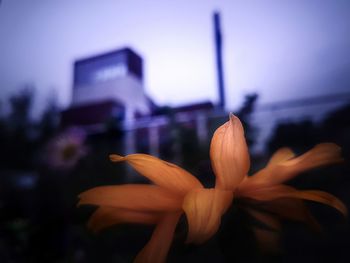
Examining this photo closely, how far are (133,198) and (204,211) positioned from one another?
0.10 feet

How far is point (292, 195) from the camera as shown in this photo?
0.11m

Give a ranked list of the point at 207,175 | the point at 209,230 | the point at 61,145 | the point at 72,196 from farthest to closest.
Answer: the point at 61,145 → the point at 72,196 → the point at 207,175 → the point at 209,230

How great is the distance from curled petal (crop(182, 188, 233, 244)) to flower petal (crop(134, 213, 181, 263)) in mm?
15

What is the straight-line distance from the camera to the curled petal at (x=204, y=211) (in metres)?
0.09

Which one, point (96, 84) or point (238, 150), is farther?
point (96, 84)

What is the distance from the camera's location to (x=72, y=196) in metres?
0.37

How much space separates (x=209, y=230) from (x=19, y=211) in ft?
1.33

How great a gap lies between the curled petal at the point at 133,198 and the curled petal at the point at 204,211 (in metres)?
0.02

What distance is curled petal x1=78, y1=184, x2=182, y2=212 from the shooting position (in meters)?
0.11

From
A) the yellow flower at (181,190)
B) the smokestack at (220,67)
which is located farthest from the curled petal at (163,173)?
the smokestack at (220,67)

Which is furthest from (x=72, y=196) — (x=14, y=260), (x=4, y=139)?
(x=4, y=139)

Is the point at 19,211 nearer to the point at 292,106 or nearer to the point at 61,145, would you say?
the point at 61,145

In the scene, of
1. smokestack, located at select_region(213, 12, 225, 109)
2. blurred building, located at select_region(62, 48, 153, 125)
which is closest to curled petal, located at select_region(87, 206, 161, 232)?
smokestack, located at select_region(213, 12, 225, 109)

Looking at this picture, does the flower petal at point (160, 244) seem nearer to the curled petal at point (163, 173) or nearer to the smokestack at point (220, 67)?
the curled petal at point (163, 173)
